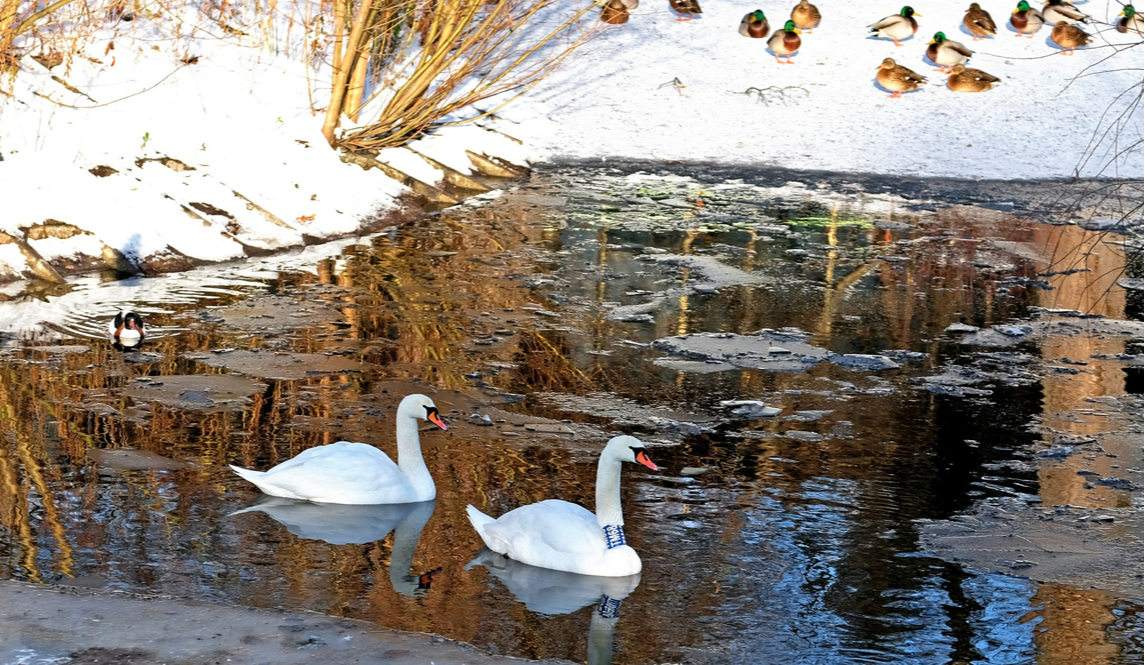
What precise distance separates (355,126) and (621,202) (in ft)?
11.0

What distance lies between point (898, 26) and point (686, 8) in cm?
389

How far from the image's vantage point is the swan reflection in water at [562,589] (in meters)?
5.70

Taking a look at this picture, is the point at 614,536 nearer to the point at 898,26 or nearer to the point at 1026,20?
the point at 898,26

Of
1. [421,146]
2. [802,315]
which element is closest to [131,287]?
[802,315]

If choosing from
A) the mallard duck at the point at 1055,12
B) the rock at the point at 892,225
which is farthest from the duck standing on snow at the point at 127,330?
the mallard duck at the point at 1055,12

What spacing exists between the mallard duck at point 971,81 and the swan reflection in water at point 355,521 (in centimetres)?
1734

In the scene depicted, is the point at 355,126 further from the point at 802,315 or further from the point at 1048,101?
the point at 1048,101

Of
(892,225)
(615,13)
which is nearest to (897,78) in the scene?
(615,13)

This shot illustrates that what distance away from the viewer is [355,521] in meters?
6.67

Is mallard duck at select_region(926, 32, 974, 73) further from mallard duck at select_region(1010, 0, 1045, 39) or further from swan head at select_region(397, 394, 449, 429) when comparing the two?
swan head at select_region(397, 394, 449, 429)

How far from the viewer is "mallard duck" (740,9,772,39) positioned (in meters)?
24.1

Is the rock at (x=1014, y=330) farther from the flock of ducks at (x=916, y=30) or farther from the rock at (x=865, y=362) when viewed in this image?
the flock of ducks at (x=916, y=30)

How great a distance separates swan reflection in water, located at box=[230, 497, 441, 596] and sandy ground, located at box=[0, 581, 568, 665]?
0.90 m

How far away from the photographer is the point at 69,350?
9305mm
